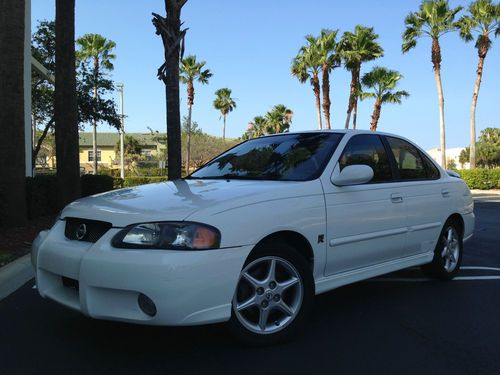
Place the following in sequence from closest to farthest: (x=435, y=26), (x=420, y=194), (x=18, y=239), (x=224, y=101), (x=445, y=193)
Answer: (x=420, y=194), (x=445, y=193), (x=18, y=239), (x=435, y=26), (x=224, y=101)

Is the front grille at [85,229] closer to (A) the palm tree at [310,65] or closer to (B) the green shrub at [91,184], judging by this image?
(B) the green shrub at [91,184]

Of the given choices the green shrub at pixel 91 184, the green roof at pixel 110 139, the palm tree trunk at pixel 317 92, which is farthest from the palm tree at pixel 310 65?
the green roof at pixel 110 139

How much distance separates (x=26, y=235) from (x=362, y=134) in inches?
241

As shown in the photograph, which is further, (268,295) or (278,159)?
(278,159)

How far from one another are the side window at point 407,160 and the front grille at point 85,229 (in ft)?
9.95

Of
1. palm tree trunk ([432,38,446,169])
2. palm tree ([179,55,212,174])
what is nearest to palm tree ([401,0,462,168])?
palm tree trunk ([432,38,446,169])

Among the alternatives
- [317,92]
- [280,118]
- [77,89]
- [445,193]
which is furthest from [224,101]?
[445,193]

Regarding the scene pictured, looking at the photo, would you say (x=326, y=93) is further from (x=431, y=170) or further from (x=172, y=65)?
(x=431, y=170)

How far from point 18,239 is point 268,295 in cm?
584

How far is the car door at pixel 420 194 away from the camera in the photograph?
16.7 feet

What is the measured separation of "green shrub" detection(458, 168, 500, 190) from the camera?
33500 mm

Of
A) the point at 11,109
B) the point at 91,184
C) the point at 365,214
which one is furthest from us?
the point at 91,184

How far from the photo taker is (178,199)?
3654 mm

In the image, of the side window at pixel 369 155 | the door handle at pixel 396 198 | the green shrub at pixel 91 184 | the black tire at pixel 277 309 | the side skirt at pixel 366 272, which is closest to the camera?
the black tire at pixel 277 309
